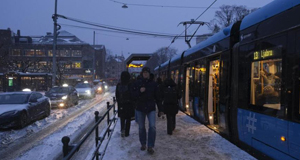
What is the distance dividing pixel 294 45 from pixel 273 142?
66.0 inches

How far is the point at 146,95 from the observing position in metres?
5.20

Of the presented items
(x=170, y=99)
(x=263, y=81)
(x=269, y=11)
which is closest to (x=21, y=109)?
(x=170, y=99)

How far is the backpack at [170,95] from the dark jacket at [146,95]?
1889 mm

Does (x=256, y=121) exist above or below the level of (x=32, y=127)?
above

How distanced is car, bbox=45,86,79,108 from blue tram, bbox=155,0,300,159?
1269 cm

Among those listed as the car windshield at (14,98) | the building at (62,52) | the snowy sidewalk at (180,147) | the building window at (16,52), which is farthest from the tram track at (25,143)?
the building window at (16,52)

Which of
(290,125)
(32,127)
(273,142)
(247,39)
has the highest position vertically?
(247,39)

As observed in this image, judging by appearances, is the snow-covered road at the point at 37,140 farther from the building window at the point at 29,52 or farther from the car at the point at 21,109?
the building window at the point at 29,52

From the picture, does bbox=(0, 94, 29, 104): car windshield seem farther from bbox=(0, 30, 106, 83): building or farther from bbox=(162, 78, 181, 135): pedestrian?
bbox=(0, 30, 106, 83): building

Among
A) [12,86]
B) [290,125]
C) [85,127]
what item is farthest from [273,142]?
[12,86]

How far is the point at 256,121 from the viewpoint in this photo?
476 centimetres

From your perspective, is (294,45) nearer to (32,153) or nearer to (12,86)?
(32,153)

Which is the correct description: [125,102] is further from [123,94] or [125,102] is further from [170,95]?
[170,95]

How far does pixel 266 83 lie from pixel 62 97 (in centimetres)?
1494
